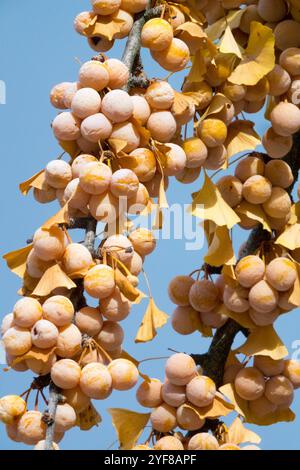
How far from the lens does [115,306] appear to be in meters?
1.24

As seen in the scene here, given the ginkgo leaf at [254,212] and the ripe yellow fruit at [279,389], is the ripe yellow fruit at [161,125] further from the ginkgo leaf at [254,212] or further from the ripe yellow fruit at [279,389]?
the ripe yellow fruit at [279,389]

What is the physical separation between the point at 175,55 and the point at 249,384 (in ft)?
1.23

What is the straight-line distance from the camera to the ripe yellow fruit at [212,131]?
4.60 ft

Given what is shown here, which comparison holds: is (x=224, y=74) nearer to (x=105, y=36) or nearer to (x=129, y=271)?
(x=105, y=36)

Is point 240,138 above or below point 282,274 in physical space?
above

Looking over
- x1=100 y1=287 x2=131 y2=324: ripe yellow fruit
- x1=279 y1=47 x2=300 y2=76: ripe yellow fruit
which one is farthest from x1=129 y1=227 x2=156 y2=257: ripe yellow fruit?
x1=279 y1=47 x2=300 y2=76: ripe yellow fruit

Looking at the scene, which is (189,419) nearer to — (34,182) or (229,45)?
(34,182)

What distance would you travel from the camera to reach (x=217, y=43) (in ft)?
4.93

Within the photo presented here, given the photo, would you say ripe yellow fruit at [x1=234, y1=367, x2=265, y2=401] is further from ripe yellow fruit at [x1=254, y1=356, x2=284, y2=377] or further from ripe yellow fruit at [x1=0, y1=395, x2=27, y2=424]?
ripe yellow fruit at [x1=0, y1=395, x2=27, y2=424]

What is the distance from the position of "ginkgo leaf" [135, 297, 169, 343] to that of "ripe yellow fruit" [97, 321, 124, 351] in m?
0.07

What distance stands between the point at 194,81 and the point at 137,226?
204 mm

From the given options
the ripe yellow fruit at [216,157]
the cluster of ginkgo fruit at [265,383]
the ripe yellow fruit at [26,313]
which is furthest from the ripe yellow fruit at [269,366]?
the ripe yellow fruit at [26,313]

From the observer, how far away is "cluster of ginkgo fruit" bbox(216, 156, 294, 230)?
1429 millimetres

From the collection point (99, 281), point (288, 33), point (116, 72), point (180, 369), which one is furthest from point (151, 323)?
point (288, 33)
